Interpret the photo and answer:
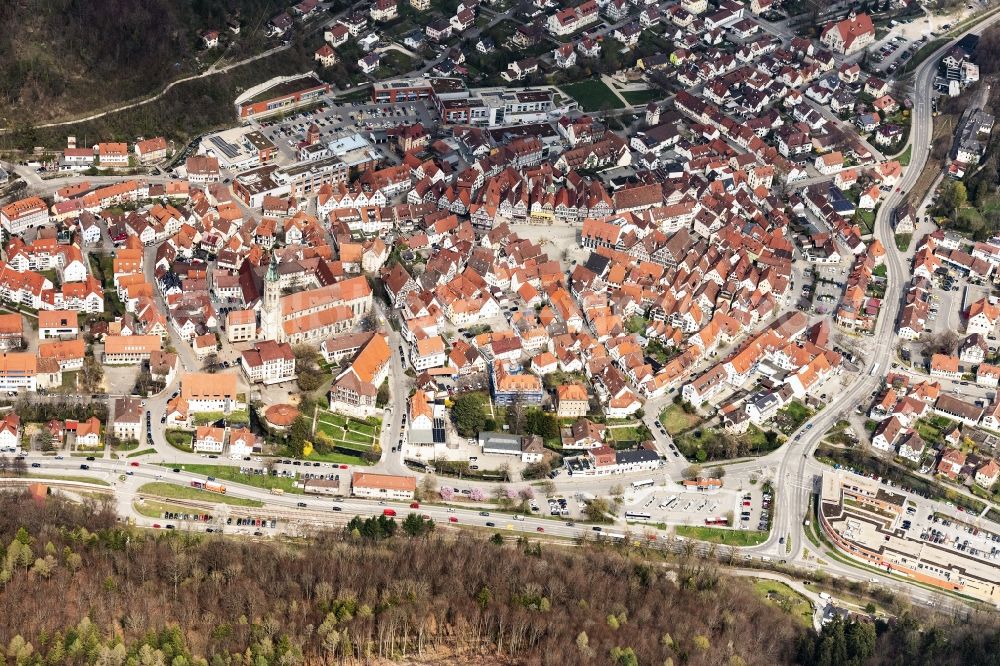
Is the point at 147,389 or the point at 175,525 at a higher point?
the point at 147,389

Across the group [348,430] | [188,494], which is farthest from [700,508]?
[188,494]

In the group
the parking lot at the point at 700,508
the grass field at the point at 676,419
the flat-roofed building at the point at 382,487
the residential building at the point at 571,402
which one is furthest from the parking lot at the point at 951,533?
the flat-roofed building at the point at 382,487

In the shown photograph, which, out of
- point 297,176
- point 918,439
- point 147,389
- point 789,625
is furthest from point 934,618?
point 297,176

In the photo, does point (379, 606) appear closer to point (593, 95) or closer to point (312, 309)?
point (312, 309)

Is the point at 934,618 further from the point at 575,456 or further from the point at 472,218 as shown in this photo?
the point at 472,218

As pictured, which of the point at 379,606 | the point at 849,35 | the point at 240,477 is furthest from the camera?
the point at 849,35

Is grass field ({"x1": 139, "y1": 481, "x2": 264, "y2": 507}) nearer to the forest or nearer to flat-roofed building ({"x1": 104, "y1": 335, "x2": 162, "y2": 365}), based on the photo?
the forest

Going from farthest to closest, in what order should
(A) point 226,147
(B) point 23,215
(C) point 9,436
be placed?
1. (A) point 226,147
2. (B) point 23,215
3. (C) point 9,436
